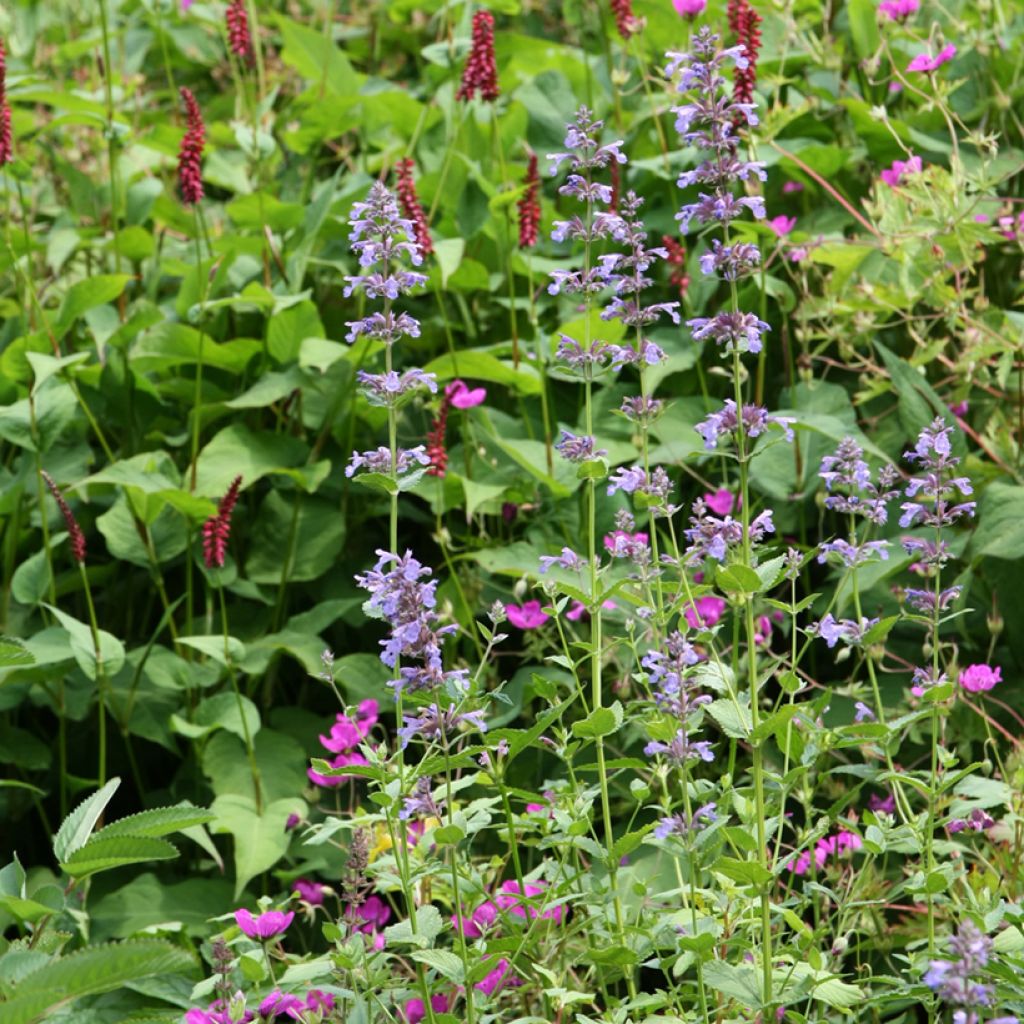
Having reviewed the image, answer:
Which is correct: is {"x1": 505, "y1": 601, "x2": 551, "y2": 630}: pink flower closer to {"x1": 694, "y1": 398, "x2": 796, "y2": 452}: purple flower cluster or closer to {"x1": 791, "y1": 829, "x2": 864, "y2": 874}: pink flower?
{"x1": 791, "y1": 829, "x2": 864, "y2": 874}: pink flower

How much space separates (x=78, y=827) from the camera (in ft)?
5.21

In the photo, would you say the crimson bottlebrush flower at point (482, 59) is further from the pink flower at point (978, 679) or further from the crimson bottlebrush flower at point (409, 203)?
the pink flower at point (978, 679)

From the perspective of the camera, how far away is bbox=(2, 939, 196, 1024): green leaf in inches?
46.9

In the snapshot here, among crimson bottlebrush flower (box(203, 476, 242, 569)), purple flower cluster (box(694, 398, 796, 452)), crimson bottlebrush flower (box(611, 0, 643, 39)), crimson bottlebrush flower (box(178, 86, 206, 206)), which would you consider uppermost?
crimson bottlebrush flower (box(611, 0, 643, 39))

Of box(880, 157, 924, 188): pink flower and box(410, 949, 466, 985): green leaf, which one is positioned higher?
box(880, 157, 924, 188): pink flower

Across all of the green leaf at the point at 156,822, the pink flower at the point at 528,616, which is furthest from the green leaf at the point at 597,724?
the pink flower at the point at 528,616

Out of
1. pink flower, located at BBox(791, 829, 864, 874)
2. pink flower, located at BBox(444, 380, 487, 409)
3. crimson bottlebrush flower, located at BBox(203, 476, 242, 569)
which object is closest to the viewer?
pink flower, located at BBox(791, 829, 864, 874)

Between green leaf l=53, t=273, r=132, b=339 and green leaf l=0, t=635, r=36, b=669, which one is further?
green leaf l=53, t=273, r=132, b=339

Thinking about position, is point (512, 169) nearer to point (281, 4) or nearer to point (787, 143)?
point (787, 143)

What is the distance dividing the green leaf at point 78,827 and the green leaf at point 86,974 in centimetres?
29

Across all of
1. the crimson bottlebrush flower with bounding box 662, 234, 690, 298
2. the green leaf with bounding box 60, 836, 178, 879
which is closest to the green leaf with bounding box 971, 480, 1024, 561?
the crimson bottlebrush flower with bounding box 662, 234, 690, 298

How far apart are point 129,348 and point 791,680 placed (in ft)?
6.63

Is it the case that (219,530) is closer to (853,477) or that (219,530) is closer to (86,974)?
(853,477)

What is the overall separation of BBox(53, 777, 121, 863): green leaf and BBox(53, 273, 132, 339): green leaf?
1542 millimetres
